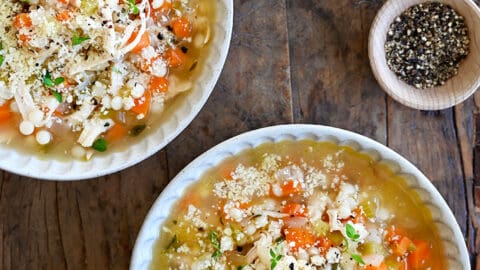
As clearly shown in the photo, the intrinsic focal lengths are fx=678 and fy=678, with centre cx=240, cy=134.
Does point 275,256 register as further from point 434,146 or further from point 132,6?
point 132,6

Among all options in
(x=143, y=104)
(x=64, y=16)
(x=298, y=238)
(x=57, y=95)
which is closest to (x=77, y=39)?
(x=64, y=16)

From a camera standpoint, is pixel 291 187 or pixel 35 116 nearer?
pixel 35 116

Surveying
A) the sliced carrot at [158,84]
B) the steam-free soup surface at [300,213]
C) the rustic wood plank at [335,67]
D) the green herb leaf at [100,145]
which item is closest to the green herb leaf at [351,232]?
the steam-free soup surface at [300,213]

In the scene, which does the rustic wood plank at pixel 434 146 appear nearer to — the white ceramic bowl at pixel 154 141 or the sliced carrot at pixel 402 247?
the sliced carrot at pixel 402 247

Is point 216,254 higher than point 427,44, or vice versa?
Result: point 427,44

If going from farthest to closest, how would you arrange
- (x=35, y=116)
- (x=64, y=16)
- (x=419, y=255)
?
(x=419, y=255) < (x=35, y=116) < (x=64, y=16)

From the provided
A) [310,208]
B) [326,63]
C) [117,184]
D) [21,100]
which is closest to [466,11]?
[326,63]
